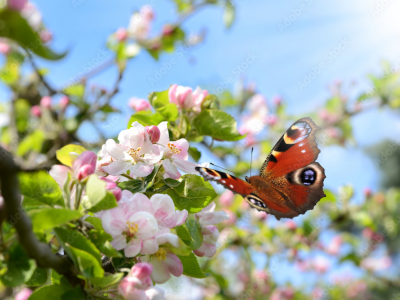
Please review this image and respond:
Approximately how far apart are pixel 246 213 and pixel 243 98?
1.46m

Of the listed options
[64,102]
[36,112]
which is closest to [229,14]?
[64,102]

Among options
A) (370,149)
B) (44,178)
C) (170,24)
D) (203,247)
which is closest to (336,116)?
(170,24)

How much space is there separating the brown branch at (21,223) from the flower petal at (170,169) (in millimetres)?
330

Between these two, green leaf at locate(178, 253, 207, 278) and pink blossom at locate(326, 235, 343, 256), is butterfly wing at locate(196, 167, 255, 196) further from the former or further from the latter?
pink blossom at locate(326, 235, 343, 256)

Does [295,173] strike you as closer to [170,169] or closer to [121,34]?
[170,169]

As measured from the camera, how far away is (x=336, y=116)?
3.83m

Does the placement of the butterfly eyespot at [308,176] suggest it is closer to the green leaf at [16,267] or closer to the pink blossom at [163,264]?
the pink blossom at [163,264]

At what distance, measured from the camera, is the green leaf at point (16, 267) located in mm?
598

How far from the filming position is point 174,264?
2.55ft

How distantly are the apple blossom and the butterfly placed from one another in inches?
17.7

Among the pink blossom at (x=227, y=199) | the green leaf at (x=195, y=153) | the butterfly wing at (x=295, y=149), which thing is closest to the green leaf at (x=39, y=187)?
the green leaf at (x=195, y=153)

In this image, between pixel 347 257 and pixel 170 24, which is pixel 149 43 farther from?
pixel 347 257

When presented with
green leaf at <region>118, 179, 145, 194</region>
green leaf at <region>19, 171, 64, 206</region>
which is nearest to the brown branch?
green leaf at <region>19, 171, 64, 206</region>

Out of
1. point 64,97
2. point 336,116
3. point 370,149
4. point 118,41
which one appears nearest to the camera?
point 64,97
